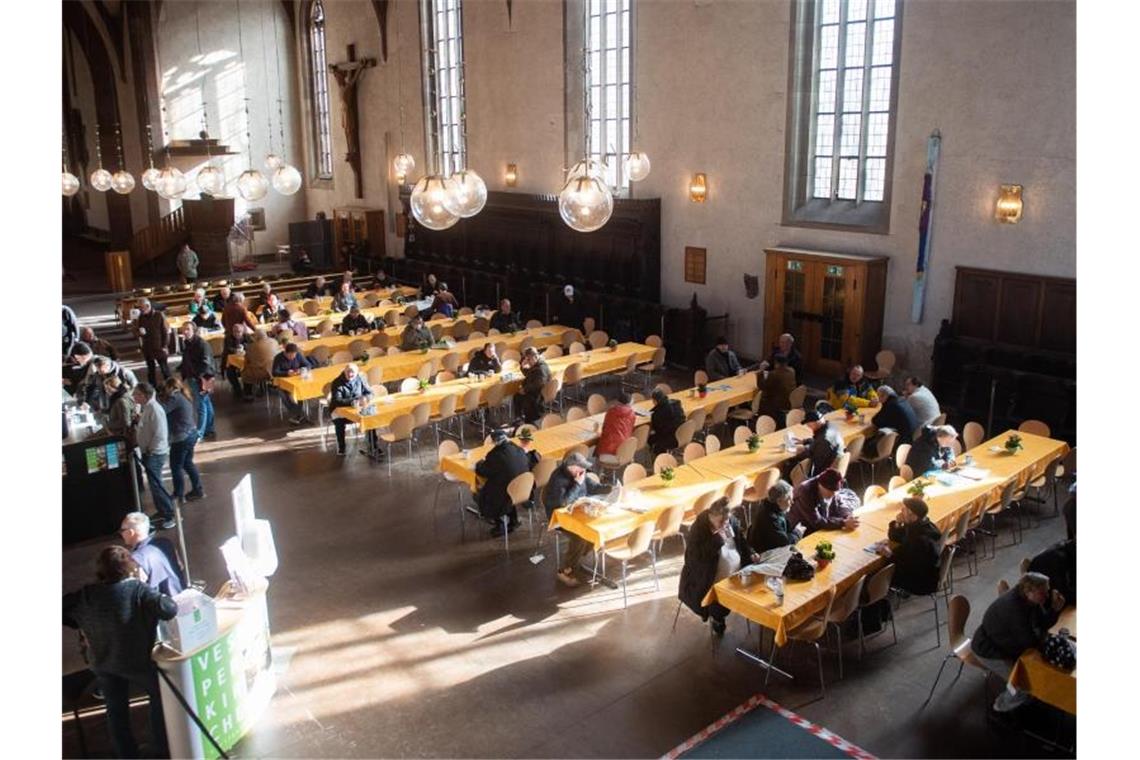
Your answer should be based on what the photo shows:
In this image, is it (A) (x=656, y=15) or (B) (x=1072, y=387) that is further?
(A) (x=656, y=15)

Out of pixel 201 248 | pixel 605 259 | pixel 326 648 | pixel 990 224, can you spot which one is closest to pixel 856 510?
pixel 326 648

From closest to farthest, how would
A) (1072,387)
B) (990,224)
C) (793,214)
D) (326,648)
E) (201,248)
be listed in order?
(326,648) → (1072,387) → (990,224) → (793,214) → (201,248)

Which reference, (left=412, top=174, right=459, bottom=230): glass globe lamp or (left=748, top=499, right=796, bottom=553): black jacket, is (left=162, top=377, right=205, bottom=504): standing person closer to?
(left=412, top=174, right=459, bottom=230): glass globe lamp

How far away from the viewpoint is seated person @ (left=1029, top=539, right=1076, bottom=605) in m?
6.74

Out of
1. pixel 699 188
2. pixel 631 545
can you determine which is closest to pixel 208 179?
pixel 699 188

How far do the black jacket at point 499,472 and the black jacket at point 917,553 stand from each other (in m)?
3.57

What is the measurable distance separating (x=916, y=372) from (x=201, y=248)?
2040cm

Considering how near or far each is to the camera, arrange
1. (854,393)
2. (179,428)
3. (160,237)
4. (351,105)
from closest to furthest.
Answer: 1. (179,428)
2. (854,393)
3. (351,105)
4. (160,237)

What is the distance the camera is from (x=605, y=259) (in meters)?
18.4

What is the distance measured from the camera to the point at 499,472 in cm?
898

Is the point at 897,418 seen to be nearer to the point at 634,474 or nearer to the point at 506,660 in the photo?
the point at 634,474

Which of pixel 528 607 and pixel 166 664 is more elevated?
pixel 166 664

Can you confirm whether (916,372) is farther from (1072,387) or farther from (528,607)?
(528,607)

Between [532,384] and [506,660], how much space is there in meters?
5.41
